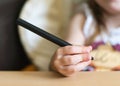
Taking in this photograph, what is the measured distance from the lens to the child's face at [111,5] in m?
0.95

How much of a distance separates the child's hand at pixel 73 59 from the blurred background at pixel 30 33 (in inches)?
12.6

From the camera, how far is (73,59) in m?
0.71

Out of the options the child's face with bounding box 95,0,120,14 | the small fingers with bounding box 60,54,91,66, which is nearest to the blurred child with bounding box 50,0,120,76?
the child's face with bounding box 95,0,120,14

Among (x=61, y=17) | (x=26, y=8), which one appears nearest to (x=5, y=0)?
(x=26, y=8)

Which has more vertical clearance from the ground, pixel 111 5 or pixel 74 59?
pixel 111 5

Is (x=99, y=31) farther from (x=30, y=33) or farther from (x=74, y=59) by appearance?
(x=74, y=59)

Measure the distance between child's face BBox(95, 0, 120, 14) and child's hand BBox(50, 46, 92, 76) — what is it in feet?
0.97

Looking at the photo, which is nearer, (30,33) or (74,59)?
(74,59)

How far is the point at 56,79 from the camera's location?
0.67 m

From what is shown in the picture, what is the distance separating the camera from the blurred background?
3.36ft

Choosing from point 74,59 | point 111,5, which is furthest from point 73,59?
point 111,5

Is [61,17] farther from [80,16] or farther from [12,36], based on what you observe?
[12,36]

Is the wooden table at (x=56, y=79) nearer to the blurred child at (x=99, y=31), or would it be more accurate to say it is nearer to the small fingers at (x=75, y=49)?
the small fingers at (x=75, y=49)

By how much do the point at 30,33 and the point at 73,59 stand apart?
0.37 metres
